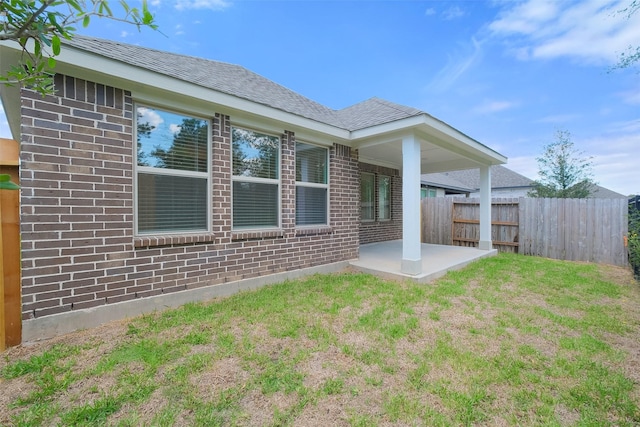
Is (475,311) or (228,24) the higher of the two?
(228,24)

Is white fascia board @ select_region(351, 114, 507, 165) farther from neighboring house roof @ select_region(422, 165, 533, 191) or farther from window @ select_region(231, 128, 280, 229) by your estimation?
neighboring house roof @ select_region(422, 165, 533, 191)

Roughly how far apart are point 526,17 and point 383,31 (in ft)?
12.6

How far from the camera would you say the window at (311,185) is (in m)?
5.75

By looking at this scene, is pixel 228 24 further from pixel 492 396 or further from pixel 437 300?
pixel 492 396

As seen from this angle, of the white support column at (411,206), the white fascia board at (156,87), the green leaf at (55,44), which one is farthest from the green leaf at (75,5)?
the white support column at (411,206)

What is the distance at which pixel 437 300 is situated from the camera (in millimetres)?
4406

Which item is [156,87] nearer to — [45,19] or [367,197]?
[45,19]

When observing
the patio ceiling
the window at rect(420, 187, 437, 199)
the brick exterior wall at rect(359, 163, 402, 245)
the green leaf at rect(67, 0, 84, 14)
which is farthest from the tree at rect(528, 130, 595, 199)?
the green leaf at rect(67, 0, 84, 14)

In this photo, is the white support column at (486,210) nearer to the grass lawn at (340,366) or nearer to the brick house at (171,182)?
the brick house at (171,182)

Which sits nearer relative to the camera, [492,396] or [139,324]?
[492,396]

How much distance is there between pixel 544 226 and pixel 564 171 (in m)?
5.68

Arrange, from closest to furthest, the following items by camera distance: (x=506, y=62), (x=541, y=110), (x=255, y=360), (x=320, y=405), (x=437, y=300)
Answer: (x=320, y=405) < (x=255, y=360) < (x=437, y=300) < (x=506, y=62) < (x=541, y=110)

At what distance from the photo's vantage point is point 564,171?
12188 mm

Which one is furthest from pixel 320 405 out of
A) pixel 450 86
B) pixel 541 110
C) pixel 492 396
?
pixel 541 110
